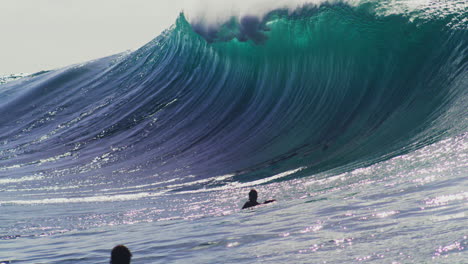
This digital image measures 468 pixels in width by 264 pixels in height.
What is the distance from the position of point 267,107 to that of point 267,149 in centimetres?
287

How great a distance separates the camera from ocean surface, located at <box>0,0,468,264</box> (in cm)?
618

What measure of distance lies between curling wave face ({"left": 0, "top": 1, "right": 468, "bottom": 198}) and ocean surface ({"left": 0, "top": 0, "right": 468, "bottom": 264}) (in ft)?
0.16

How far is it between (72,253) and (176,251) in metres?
1.25

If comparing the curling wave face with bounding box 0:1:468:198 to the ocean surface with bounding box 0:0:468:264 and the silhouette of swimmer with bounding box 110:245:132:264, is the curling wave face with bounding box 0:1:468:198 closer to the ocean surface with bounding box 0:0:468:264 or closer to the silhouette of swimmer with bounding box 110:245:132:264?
the ocean surface with bounding box 0:0:468:264

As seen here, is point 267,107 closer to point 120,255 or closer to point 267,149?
point 267,149

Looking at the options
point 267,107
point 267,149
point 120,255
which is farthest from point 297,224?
point 267,107

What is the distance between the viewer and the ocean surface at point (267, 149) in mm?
6184

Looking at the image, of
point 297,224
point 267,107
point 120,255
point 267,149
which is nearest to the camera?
point 120,255

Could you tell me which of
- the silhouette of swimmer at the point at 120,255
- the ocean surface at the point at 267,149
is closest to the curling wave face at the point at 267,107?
the ocean surface at the point at 267,149

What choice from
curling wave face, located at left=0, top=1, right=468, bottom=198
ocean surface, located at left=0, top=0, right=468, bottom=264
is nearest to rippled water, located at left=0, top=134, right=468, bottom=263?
ocean surface, located at left=0, top=0, right=468, bottom=264

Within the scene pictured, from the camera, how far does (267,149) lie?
46.2 ft

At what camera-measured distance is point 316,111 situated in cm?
1493

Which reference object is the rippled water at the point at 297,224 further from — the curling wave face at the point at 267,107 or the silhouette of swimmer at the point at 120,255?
the curling wave face at the point at 267,107

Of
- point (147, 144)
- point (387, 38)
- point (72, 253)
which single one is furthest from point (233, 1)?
point (72, 253)
